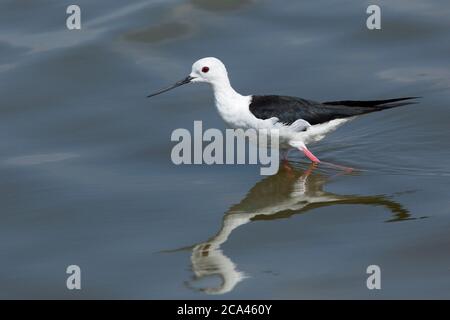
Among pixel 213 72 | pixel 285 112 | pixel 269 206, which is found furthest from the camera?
pixel 213 72

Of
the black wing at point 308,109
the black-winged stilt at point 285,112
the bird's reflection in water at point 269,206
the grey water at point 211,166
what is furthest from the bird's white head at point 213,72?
the bird's reflection in water at point 269,206

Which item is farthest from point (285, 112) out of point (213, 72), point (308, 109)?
point (213, 72)

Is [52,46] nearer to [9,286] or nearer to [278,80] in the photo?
[278,80]

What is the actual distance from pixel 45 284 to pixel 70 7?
6.50 metres

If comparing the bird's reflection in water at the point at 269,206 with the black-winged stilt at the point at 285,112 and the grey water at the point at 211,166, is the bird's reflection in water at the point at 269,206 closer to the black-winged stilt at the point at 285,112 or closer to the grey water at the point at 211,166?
the grey water at the point at 211,166

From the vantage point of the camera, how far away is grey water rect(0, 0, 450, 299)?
26.1ft

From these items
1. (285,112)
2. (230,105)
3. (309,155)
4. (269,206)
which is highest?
(230,105)

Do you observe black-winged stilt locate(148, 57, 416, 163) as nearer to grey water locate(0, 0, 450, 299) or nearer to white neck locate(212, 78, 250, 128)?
white neck locate(212, 78, 250, 128)

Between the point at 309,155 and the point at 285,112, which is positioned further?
the point at 309,155

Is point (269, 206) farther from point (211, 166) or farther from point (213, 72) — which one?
point (213, 72)

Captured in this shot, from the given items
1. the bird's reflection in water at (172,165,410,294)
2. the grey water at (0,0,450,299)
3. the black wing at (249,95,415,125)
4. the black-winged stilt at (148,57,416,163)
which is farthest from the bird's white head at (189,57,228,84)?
the bird's reflection in water at (172,165,410,294)

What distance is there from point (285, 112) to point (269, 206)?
944 mm

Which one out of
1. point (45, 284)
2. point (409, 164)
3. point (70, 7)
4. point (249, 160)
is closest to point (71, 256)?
point (45, 284)

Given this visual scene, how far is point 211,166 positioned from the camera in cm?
1019
